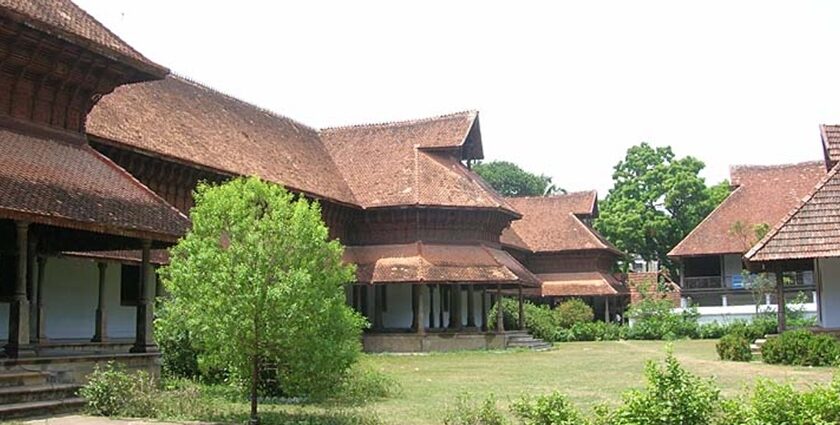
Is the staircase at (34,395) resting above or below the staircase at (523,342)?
above

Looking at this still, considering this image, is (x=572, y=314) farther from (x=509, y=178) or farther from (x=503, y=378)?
(x=509, y=178)

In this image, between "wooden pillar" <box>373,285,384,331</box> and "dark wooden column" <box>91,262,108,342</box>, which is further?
"wooden pillar" <box>373,285,384,331</box>

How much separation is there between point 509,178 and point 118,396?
79.3 metres

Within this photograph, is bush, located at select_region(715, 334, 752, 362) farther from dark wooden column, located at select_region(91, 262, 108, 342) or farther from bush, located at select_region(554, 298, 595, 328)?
bush, located at select_region(554, 298, 595, 328)

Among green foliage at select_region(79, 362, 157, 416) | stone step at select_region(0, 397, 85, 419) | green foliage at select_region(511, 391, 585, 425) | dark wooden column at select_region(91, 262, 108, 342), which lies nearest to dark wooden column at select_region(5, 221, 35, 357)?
stone step at select_region(0, 397, 85, 419)

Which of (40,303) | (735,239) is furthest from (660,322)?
(40,303)

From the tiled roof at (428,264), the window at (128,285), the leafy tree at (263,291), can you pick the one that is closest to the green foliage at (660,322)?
the tiled roof at (428,264)

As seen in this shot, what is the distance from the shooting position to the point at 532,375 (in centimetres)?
2212

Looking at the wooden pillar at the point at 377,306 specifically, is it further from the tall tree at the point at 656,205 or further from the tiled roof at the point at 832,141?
the tall tree at the point at 656,205

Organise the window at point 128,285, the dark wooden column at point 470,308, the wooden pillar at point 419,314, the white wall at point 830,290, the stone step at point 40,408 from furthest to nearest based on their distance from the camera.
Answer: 1. the dark wooden column at point 470,308
2. the wooden pillar at point 419,314
3. the window at point 128,285
4. the white wall at point 830,290
5. the stone step at point 40,408

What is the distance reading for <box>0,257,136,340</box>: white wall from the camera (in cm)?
2250

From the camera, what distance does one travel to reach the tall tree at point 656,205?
6150 centimetres

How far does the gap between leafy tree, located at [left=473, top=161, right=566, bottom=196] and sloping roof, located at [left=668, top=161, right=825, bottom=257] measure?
39.8 m

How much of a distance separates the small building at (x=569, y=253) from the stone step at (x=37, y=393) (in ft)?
121
